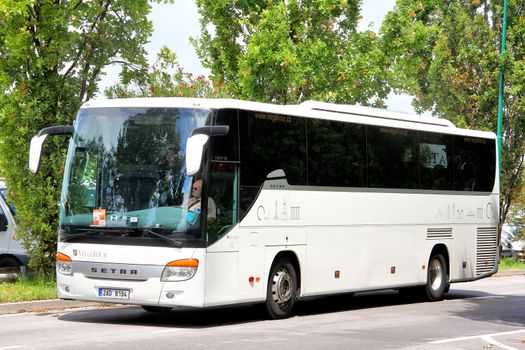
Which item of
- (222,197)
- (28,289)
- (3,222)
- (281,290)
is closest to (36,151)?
(222,197)

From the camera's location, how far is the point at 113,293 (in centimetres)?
1603

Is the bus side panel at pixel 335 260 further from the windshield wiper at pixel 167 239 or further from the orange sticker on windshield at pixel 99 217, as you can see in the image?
the orange sticker on windshield at pixel 99 217

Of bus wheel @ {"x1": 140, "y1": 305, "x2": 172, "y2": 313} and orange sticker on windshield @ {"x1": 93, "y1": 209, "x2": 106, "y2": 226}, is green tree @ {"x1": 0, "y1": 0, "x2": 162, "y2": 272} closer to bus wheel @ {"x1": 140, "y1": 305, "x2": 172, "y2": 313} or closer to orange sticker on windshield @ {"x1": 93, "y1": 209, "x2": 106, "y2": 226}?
bus wheel @ {"x1": 140, "y1": 305, "x2": 172, "y2": 313}

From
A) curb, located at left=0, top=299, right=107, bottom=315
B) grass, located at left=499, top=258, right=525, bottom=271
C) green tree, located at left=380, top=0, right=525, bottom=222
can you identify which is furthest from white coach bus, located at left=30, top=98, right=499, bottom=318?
green tree, located at left=380, top=0, right=525, bottom=222

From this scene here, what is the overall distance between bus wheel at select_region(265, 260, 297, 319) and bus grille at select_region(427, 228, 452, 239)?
5.14 m

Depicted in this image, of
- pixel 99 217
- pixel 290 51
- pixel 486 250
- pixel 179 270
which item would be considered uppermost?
pixel 290 51

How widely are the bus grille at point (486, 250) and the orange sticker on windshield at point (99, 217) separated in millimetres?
10605

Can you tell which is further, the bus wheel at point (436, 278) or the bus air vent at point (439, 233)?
the bus wheel at point (436, 278)

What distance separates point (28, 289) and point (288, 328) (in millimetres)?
6027

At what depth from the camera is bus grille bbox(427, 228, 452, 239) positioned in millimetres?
22516

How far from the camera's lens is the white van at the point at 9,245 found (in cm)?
2466

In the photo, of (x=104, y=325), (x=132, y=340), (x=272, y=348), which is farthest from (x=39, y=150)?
(x=272, y=348)

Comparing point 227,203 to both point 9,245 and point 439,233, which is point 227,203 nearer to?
point 439,233

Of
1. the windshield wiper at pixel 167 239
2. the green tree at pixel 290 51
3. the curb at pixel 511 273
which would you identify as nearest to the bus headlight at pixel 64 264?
the windshield wiper at pixel 167 239
